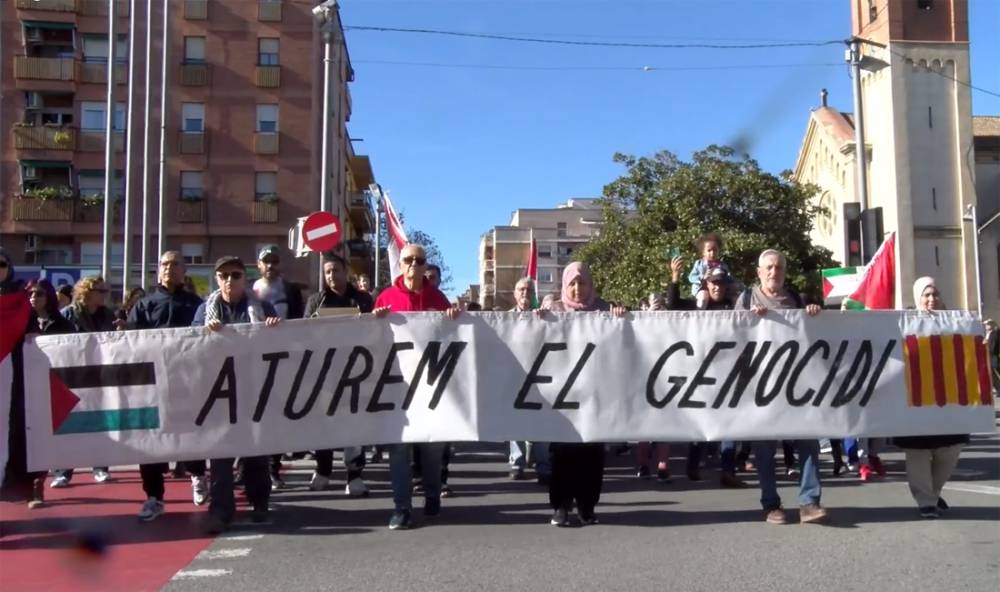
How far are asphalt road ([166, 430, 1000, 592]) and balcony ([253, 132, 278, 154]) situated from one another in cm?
3675

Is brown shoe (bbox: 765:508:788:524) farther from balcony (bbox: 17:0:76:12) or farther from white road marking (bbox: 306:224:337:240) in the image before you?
balcony (bbox: 17:0:76:12)

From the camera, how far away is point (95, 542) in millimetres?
6684

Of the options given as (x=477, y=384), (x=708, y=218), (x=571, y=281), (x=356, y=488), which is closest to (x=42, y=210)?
(x=708, y=218)

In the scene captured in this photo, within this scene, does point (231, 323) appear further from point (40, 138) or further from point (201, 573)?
point (40, 138)

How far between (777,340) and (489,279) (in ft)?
418

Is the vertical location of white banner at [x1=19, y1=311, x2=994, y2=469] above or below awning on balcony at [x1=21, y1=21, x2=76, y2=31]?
below

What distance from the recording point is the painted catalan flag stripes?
23.9ft

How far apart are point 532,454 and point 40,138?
3873 cm

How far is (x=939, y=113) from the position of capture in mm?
50656

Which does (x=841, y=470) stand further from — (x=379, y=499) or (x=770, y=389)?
(x=379, y=499)

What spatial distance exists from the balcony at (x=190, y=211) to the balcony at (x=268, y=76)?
584cm

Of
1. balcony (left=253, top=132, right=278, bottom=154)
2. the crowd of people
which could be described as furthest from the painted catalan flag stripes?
balcony (left=253, top=132, right=278, bottom=154)

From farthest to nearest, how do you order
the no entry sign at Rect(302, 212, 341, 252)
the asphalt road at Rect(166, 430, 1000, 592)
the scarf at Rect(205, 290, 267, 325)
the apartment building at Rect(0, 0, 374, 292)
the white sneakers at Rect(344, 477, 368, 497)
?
the apartment building at Rect(0, 0, 374, 292)
the no entry sign at Rect(302, 212, 341, 252)
the white sneakers at Rect(344, 477, 368, 497)
the scarf at Rect(205, 290, 267, 325)
the asphalt road at Rect(166, 430, 1000, 592)

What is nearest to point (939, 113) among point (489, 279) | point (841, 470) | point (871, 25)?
point (871, 25)
